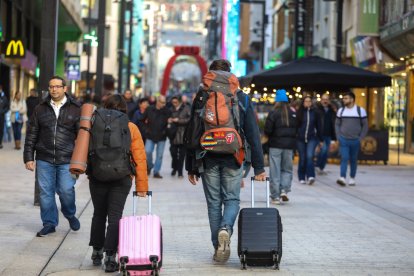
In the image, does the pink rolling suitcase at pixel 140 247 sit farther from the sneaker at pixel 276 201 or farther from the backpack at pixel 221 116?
the sneaker at pixel 276 201

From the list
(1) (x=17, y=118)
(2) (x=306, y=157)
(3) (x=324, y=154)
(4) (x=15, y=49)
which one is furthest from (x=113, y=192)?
(1) (x=17, y=118)

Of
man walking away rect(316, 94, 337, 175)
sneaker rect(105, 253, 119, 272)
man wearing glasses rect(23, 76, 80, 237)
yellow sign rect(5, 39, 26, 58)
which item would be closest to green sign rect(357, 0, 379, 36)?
yellow sign rect(5, 39, 26, 58)

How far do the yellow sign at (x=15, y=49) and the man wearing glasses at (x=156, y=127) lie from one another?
7.94 metres

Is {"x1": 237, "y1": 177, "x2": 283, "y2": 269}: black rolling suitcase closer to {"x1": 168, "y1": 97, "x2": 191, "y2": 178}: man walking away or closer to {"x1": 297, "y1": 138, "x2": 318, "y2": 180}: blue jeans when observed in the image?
{"x1": 297, "y1": 138, "x2": 318, "y2": 180}: blue jeans

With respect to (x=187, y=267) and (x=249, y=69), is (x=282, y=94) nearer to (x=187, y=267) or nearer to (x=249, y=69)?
(x=187, y=267)

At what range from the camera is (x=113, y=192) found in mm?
8352

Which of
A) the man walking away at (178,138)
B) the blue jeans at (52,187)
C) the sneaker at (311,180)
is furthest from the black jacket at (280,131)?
the man walking away at (178,138)

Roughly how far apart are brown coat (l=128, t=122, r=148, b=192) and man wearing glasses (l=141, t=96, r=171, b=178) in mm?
11690

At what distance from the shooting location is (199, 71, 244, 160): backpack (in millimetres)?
8438

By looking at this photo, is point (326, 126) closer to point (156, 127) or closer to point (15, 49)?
point (156, 127)

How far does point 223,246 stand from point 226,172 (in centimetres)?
66

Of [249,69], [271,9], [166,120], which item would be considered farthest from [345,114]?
[249,69]

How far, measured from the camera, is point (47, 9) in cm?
1370

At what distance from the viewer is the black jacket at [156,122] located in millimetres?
20297
